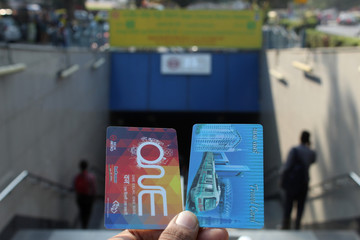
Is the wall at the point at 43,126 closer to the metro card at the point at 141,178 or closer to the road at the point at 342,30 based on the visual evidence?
the metro card at the point at 141,178

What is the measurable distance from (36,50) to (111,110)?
811 cm

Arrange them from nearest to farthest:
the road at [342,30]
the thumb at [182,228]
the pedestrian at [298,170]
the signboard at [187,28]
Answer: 1. the thumb at [182,228]
2. the pedestrian at [298,170]
3. the road at [342,30]
4. the signboard at [187,28]

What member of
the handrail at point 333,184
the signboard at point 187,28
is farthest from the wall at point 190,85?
the handrail at point 333,184

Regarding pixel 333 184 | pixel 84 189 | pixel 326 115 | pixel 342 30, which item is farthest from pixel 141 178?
pixel 342 30

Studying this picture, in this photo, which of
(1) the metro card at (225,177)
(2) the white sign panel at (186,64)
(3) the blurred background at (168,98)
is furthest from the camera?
(2) the white sign panel at (186,64)

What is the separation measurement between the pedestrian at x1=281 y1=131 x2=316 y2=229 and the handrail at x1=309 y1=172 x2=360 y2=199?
0.35 m

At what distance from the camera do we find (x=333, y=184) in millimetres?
6148

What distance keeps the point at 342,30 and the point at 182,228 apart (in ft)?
28.7

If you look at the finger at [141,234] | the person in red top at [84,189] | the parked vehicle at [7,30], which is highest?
the parked vehicle at [7,30]

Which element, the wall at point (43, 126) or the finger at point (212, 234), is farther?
the wall at point (43, 126)

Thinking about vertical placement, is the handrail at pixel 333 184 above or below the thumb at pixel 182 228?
below

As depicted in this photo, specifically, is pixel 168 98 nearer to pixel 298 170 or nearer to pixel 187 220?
pixel 298 170

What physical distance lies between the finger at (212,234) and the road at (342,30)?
22.5 feet

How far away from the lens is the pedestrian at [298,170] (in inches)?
236
